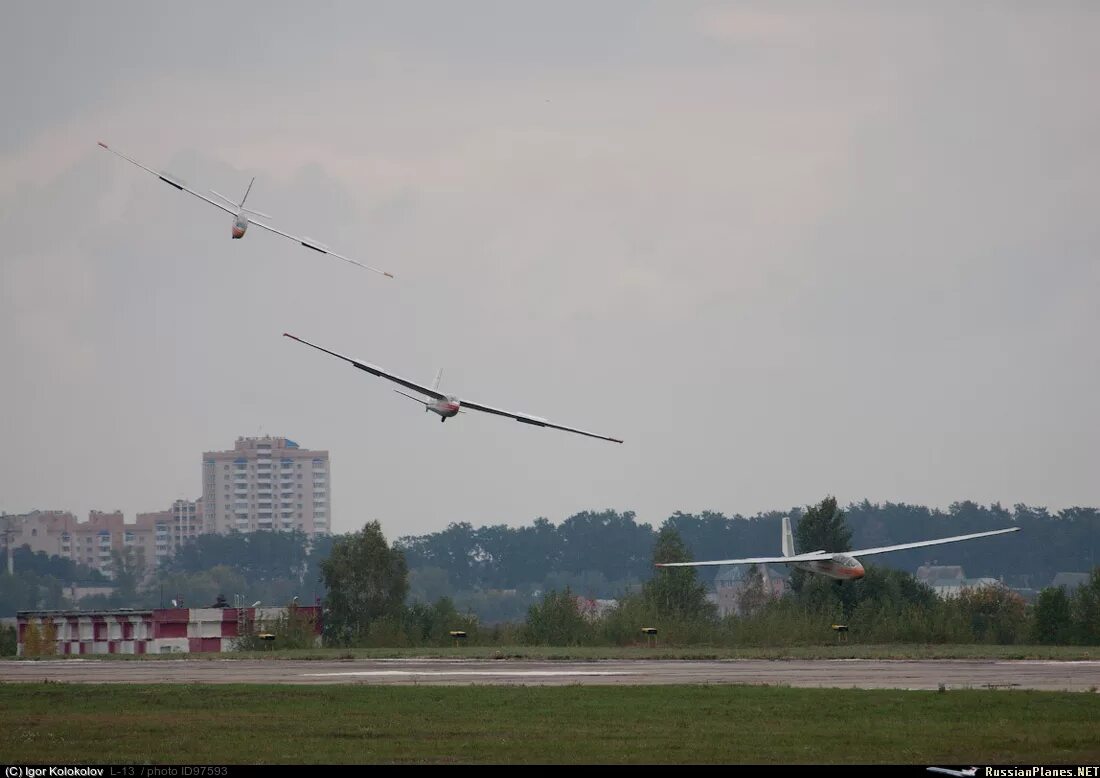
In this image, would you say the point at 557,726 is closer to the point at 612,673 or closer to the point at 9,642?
the point at 612,673

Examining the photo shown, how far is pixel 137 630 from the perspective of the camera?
391ft

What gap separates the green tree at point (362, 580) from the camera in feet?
373

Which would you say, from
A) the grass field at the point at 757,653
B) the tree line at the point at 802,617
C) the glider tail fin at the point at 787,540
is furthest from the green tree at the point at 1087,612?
the glider tail fin at the point at 787,540

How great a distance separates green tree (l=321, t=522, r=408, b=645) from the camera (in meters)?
114

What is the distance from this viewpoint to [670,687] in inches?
1497

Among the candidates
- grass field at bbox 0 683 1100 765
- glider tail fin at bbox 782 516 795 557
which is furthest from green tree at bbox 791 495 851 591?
grass field at bbox 0 683 1100 765

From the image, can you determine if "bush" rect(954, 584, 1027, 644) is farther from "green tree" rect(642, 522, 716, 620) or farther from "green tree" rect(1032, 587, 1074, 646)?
"green tree" rect(642, 522, 716, 620)

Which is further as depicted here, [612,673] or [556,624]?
[556,624]

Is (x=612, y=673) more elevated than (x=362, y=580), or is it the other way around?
(x=362, y=580)

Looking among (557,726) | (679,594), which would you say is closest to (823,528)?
(679,594)

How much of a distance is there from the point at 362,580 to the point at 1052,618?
56816 millimetres

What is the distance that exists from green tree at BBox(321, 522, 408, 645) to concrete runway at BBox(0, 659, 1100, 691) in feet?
180
